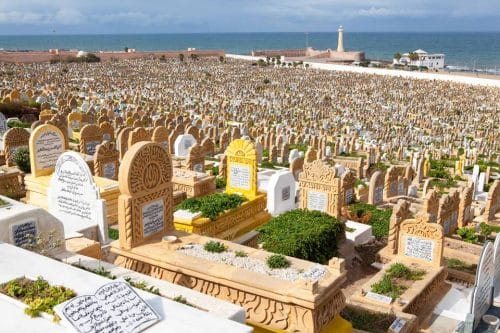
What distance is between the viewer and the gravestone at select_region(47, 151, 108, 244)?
10070 mm

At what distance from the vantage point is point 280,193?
12.6 metres

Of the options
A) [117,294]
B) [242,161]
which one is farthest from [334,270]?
[242,161]

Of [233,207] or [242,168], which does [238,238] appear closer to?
[233,207]

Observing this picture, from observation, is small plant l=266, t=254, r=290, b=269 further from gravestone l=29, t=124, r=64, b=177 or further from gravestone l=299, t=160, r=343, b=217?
gravestone l=29, t=124, r=64, b=177

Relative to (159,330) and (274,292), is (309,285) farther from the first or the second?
(159,330)

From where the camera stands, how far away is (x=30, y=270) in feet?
17.7

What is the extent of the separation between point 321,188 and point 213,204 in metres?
3.18

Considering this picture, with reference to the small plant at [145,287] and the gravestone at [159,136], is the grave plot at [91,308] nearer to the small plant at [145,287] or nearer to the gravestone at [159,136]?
the small plant at [145,287]

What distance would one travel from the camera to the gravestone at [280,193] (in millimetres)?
12445

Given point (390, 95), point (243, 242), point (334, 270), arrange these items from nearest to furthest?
point (334, 270)
point (243, 242)
point (390, 95)

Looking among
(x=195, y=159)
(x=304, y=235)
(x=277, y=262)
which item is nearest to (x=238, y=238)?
(x=304, y=235)

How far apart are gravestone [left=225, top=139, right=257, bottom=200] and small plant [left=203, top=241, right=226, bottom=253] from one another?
4253 mm

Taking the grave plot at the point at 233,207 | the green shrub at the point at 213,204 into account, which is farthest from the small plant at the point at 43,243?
the green shrub at the point at 213,204

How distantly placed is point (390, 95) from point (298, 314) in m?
40.4
